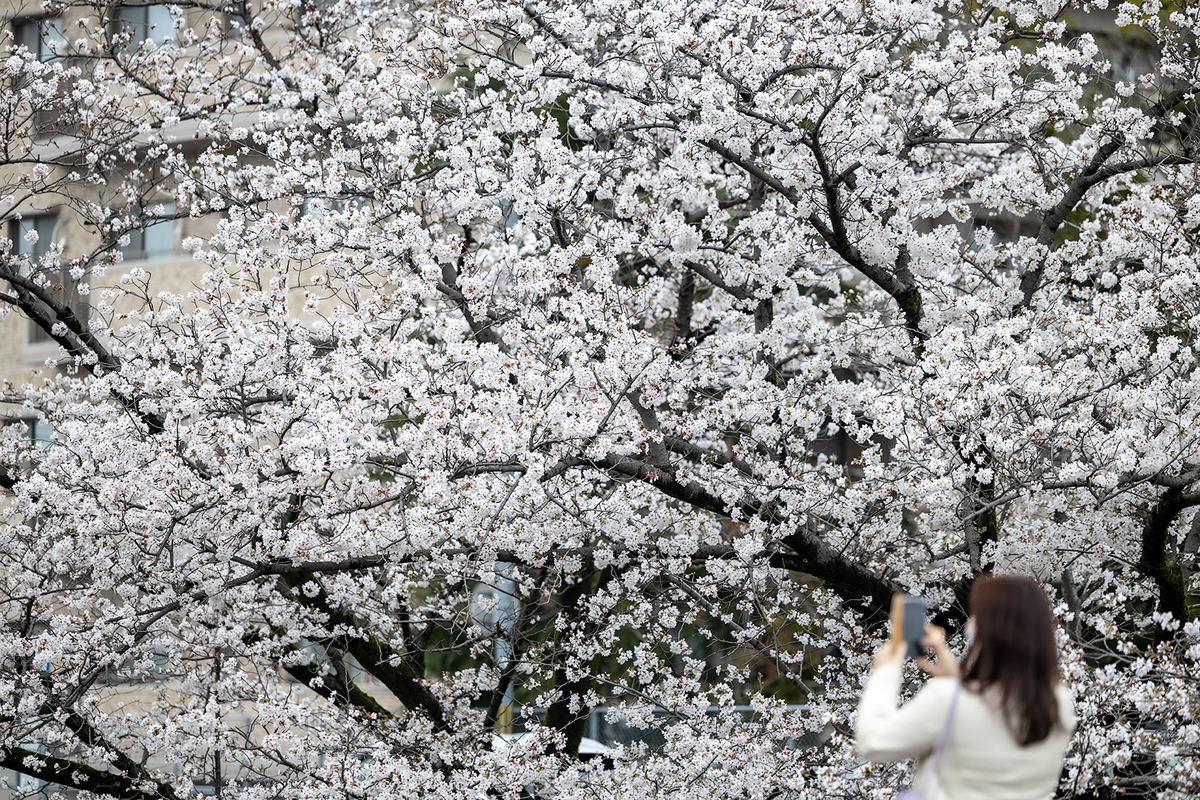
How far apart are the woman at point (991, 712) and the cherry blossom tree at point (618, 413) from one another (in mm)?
2902

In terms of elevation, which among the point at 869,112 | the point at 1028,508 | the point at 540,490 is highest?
the point at 869,112

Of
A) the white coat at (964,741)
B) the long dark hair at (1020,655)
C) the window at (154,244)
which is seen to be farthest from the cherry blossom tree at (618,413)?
the window at (154,244)

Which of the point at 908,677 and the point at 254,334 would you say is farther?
the point at 254,334

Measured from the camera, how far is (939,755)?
272 centimetres

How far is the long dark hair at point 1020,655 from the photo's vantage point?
268cm

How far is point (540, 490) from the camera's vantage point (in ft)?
20.0

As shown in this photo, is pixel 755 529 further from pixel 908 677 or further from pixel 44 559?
pixel 44 559

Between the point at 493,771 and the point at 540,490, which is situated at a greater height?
the point at 540,490

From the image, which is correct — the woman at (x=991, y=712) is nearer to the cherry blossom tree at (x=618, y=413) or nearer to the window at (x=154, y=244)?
the cherry blossom tree at (x=618, y=413)

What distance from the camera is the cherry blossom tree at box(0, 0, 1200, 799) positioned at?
21.1 ft

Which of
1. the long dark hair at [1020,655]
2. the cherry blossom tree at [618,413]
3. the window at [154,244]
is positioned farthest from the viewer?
the window at [154,244]

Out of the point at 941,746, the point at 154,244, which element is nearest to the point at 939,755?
the point at 941,746

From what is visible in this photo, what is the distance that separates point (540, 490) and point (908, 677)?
7.26 feet

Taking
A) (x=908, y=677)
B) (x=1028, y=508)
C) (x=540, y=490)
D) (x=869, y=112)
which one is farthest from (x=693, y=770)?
(x=869, y=112)
